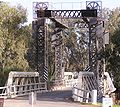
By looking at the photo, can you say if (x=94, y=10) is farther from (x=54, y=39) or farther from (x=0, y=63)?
(x=0, y=63)

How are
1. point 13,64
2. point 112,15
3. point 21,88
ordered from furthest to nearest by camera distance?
point 112,15 < point 13,64 < point 21,88

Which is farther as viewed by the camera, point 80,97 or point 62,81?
point 62,81

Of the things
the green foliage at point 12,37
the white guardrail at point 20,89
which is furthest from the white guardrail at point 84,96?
the green foliage at point 12,37

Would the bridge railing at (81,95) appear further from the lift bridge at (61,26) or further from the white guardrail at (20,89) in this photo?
the lift bridge at (61,26)

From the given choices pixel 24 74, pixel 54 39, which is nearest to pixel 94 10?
pixel 54 39

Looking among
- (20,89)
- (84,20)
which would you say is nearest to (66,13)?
(84,20)

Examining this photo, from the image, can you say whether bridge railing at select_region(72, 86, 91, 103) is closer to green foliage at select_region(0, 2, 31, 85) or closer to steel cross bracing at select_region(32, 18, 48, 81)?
steel cross bracing at select_region(32, 18, 48, 81)

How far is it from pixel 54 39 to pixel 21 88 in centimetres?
1397

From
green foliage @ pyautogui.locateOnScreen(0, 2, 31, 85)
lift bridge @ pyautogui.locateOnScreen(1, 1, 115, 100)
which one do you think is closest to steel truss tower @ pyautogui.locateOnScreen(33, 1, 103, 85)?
lift bridge @ pyautogui.locateOnScreen(1, 1, 115, 100)

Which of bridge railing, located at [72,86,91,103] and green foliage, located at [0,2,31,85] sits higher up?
green foliage, located at [0,2,31,85]

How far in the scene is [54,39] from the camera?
159 ft

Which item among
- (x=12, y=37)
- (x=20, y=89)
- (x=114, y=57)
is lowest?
(x=20, y=89)

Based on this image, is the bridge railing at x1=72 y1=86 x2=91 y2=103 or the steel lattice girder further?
the steel lattice girder

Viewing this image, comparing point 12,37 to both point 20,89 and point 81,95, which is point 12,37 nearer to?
point 20,89
